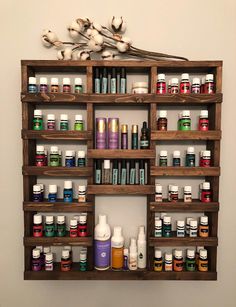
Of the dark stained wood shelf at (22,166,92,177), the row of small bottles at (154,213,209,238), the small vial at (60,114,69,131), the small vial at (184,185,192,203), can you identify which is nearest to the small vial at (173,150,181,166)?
the small vial at (184,185,192,203)

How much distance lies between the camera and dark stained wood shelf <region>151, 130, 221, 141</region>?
0.90 metres

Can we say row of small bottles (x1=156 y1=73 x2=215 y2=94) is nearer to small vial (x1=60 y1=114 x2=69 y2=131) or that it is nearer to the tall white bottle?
small vial (x1=60 y1=114 x2=69 y2=131)

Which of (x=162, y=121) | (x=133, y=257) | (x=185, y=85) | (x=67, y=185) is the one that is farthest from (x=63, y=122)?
(x=133, y=257)

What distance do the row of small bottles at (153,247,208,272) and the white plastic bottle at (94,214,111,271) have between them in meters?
0.19

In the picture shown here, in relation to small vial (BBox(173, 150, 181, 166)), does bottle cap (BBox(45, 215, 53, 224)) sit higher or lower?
lower

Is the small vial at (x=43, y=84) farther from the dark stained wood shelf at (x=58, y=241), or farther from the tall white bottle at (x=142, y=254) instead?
the tall white bottle at (x=142, y=254)

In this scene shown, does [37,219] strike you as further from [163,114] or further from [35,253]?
[163,114]

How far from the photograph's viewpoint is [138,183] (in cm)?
94

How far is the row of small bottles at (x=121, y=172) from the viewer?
3.07ft

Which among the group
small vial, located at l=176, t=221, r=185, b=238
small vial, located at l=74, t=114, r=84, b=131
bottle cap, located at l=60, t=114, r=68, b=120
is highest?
bottle cap, located at l=60, t=114, r=68, b=120

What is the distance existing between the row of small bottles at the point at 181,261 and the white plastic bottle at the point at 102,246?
0.19m

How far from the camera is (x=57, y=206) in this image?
3.05 feet

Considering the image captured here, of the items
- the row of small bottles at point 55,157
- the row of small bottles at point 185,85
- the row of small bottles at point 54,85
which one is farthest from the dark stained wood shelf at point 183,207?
the row of small bottles at point 54,85
